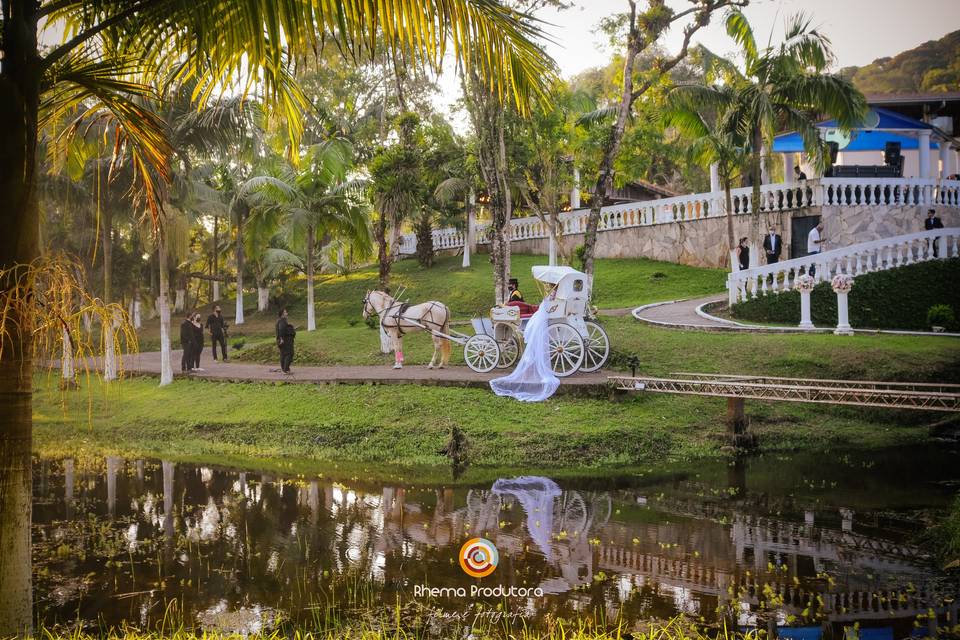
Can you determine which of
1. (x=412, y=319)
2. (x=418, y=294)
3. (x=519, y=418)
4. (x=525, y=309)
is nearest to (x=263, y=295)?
(x=418, y=294)

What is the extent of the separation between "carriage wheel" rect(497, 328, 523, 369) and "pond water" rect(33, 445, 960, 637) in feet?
17.5

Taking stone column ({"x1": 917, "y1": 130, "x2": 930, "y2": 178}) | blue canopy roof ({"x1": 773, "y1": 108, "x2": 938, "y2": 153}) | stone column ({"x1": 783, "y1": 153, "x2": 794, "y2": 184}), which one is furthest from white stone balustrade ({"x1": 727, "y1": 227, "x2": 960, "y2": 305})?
stone column ({"x1": 783, "y1": 153, "x2": 794, "y2": 184})

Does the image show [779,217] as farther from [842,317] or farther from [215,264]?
[215,264]

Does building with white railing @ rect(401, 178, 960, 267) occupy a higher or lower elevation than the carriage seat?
higher

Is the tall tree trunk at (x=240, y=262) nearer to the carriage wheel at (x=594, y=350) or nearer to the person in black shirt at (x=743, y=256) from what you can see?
the carriage wheel at (x=594, y=350)

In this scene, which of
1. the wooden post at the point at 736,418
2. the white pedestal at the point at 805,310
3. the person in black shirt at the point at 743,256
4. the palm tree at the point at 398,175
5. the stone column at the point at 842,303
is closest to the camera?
the wooden post at the point at 736,418

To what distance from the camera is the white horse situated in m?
17.7

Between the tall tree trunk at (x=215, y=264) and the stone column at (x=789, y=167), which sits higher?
the stone column at (x=789, y=167)

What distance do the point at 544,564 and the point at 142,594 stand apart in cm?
383

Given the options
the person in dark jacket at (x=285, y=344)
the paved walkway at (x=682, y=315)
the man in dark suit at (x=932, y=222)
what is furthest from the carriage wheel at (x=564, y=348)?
the man in dark suit at (x=932, y=222)

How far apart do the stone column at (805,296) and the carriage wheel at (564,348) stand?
19.2 ft

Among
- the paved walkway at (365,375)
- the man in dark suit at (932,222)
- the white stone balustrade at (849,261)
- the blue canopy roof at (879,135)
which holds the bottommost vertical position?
the paved walkway at (365,375)

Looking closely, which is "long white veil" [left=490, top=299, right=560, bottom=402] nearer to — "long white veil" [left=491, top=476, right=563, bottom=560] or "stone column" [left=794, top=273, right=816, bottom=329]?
"long white veil" [left=491, top=476, right=563, bottom=560]

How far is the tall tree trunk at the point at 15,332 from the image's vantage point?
4488mm
